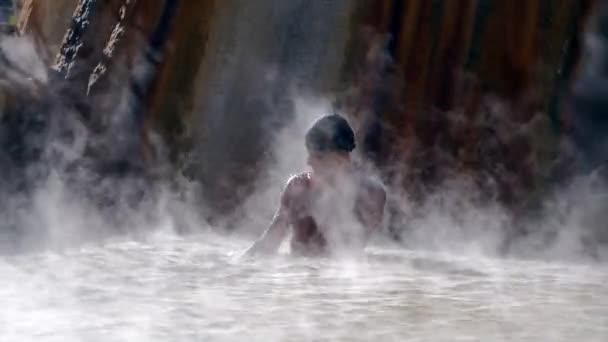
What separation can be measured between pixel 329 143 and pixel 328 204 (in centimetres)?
33

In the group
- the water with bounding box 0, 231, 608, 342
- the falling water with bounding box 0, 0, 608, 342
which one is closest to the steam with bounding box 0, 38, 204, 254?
the falling water with bounding box 0, 0, 608, 342

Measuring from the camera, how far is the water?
11.1 ft

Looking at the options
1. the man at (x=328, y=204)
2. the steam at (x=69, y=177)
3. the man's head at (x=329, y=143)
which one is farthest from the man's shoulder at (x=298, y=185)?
the steam at (x=69, y=177)

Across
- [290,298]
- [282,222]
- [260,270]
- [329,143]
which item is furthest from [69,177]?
[290,298]

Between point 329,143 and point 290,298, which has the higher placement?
point 329,143

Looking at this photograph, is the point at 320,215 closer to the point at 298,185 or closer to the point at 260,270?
the point at 298,185

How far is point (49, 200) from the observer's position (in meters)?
7.02

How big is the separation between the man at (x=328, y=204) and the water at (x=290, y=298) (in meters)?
0.15

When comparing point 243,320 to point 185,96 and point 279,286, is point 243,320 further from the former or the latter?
point 185,96

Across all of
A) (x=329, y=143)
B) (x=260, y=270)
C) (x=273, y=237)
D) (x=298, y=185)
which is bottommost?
(x=260, y=270)

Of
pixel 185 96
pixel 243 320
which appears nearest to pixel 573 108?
pixel 185 96

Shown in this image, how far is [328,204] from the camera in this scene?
18.1 ft

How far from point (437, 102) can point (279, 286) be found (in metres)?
2.72

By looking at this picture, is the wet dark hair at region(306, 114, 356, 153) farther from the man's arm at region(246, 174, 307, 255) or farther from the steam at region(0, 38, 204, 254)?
the steam at region(0, 38, 204, 254)
